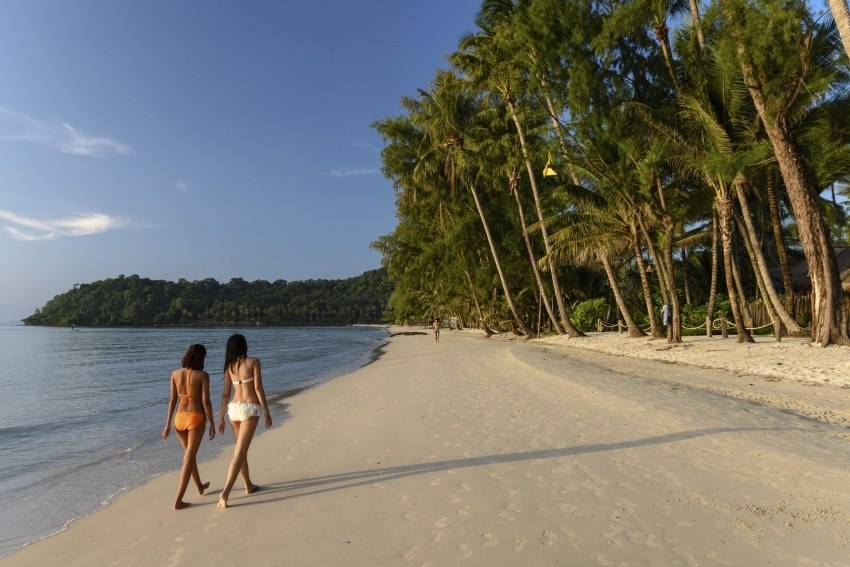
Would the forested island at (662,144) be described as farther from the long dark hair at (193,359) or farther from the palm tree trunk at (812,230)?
the long dark hair at (193,359)

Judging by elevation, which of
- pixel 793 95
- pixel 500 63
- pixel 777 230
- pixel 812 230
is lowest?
pixel 812 230

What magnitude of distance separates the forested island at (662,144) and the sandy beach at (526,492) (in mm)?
7788

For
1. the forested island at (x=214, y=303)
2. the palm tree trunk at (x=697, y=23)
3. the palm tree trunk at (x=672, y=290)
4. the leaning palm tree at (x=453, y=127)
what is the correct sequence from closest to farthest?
the palm tree trunk at (x=697, y=23)
the palm tree trunk at (x=672, y=290)
the leaning palm tree at (x=453, y=127)
the forested island at (x=214, y=303)

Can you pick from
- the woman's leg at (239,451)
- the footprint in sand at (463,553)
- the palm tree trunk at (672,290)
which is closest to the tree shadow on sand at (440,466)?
the woman's leg at (239,451)

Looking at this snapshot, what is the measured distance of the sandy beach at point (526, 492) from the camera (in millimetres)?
3338

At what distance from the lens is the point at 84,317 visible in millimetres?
115750

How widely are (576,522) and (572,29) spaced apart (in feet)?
58.0

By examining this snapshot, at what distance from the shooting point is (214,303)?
409ft

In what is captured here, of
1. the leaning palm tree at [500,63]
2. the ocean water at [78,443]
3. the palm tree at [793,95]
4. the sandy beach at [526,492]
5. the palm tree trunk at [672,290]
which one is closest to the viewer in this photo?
the sandy beach at [526,492]

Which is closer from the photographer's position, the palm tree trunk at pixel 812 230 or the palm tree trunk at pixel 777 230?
the palm tree trunk at pixel 812 230

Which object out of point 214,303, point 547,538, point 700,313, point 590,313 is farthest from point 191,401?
point 214,303

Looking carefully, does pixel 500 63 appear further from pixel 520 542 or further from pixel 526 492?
pixel 520 542

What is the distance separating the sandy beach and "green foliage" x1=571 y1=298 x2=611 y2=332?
1942 centimetres

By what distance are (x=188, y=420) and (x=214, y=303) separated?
429ft
